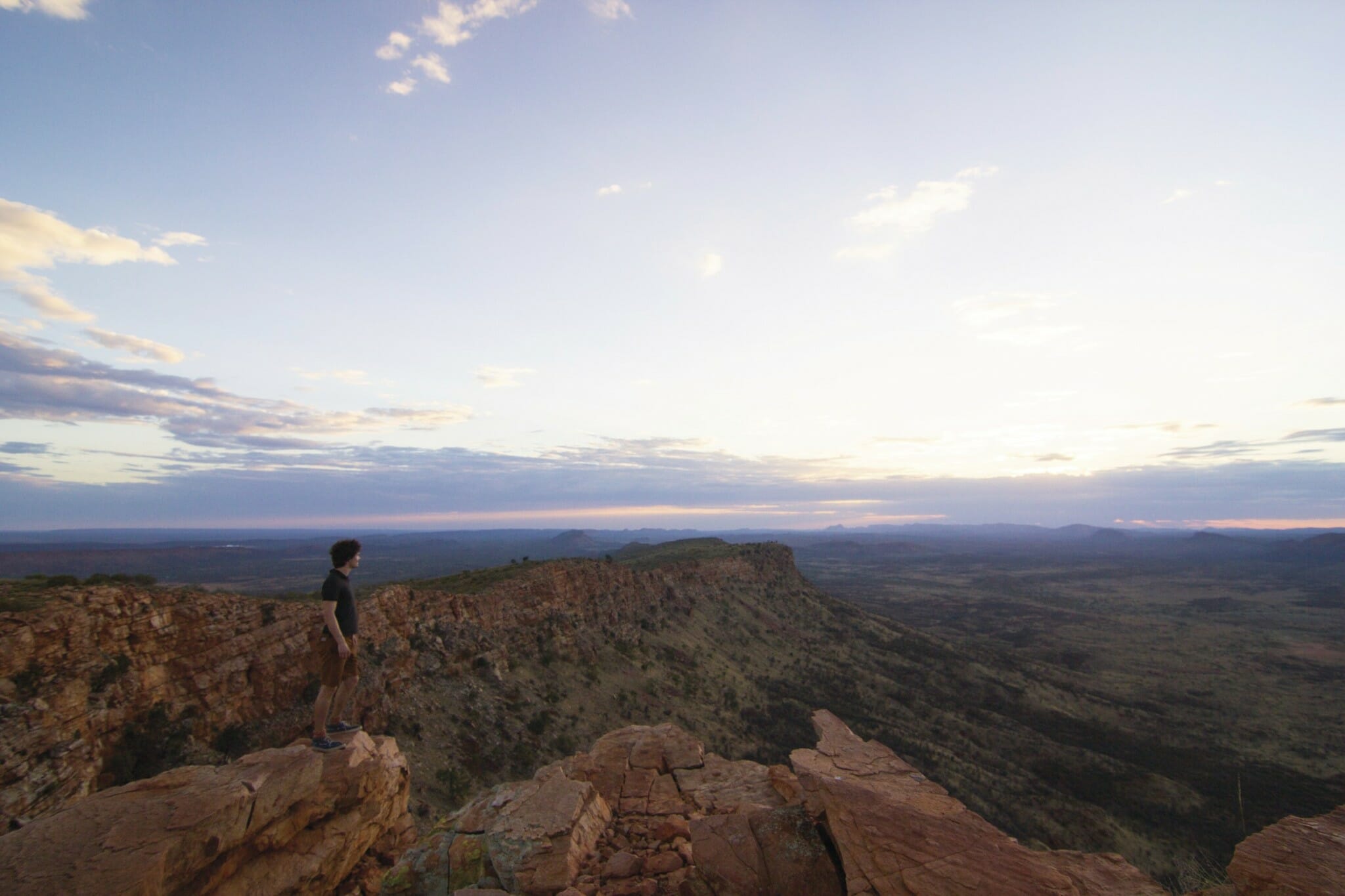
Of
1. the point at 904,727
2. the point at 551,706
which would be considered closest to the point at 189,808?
the point at 551,706

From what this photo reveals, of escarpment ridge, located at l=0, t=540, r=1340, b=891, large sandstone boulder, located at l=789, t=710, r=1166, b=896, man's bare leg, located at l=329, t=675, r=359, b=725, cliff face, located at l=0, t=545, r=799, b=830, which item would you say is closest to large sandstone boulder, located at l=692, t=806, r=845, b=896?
large sandstone boulder, located at l=789, t=710, r=1166, b=896

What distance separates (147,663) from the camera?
47.0ft

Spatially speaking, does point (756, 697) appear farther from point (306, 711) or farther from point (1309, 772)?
point (1309, 772)

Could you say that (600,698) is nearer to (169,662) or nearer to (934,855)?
(169,662)

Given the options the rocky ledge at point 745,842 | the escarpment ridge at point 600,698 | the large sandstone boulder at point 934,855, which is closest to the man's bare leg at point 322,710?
the rocky ledge at point 745,842

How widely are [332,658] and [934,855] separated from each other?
27.0ft

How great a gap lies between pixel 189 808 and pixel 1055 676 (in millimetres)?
64996

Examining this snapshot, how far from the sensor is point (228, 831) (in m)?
6.32

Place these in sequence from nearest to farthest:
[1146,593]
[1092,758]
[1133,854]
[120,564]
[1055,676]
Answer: [1133,854]
[1092,758]
[1055,676]
[120,564]
[1146,593]

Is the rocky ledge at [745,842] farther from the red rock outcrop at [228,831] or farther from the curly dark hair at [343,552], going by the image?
the curly dark hair at [343,552]

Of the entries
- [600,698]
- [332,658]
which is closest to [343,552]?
[332,658]

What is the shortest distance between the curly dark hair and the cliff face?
8.69 metres

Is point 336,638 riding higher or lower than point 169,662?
higher

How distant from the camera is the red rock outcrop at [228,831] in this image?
524 centimetres
